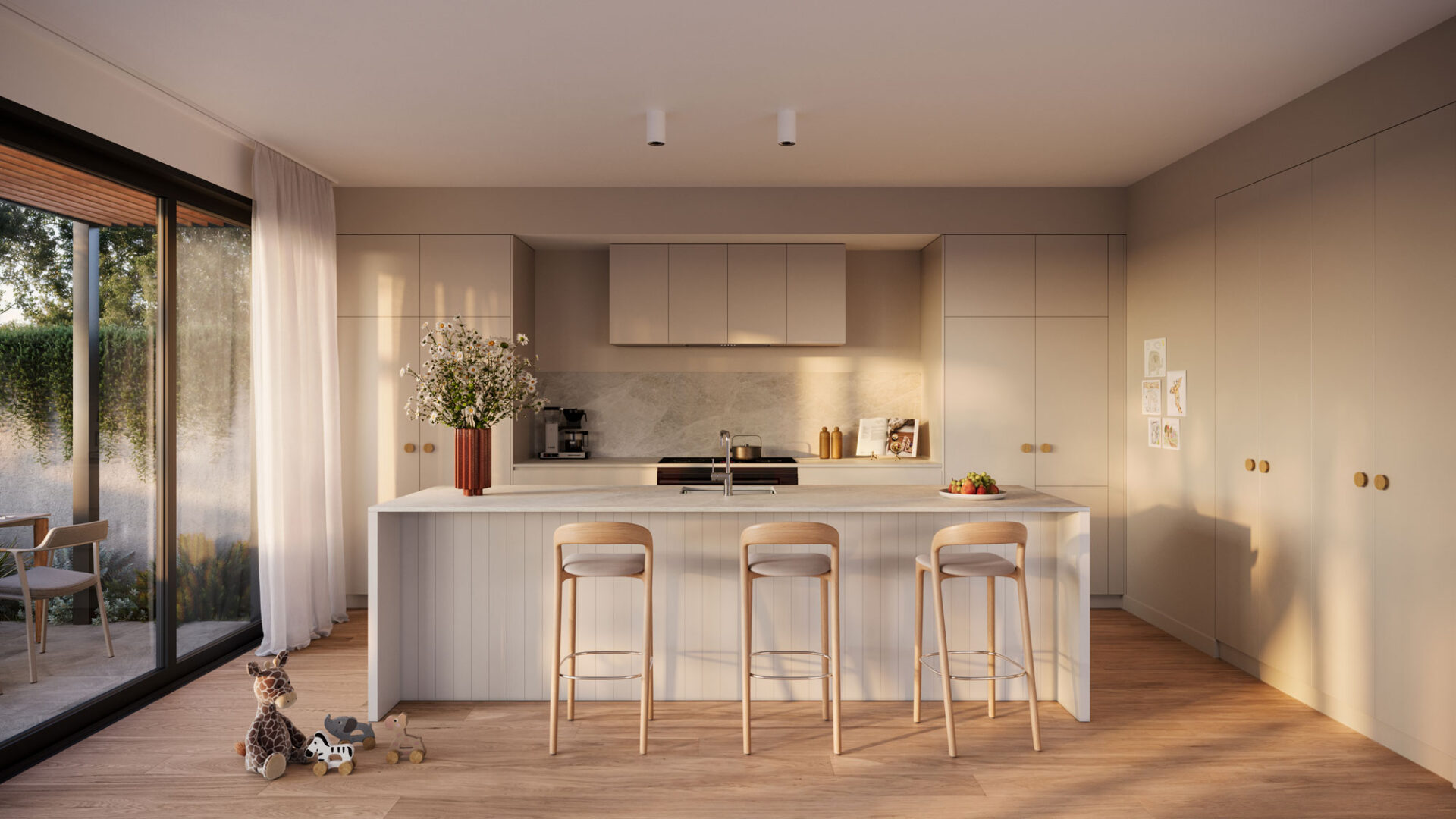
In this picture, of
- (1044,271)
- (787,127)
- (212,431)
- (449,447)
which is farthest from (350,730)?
(1044,271)

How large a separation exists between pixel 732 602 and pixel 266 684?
182 cm

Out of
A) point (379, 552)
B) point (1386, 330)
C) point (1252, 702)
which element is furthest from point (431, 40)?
point (1252, 702)

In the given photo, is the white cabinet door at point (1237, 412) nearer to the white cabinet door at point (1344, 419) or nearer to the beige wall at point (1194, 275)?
the beige wall at point (1194, 275)

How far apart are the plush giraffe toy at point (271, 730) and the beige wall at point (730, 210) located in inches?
120

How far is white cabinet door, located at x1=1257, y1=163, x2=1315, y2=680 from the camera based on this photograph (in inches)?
135

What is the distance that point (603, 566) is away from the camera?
3.00m

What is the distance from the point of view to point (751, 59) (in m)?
3.08

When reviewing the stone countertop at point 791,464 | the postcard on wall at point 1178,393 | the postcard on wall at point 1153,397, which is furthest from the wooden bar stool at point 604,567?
the postcard on wall at point 1153,397

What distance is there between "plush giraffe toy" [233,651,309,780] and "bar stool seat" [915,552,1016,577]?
96.0 inches

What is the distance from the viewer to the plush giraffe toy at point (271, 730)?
2.79 metres

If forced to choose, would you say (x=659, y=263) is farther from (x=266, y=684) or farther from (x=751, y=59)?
(x=266, y=684)

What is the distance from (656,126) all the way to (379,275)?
7.87 ft

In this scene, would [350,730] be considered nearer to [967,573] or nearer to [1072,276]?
[967,573]

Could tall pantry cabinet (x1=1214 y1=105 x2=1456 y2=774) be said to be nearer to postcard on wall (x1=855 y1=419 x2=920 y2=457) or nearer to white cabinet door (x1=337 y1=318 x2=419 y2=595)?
postcard on wall (x1=855 y1=419 x2=920 y2=457)
